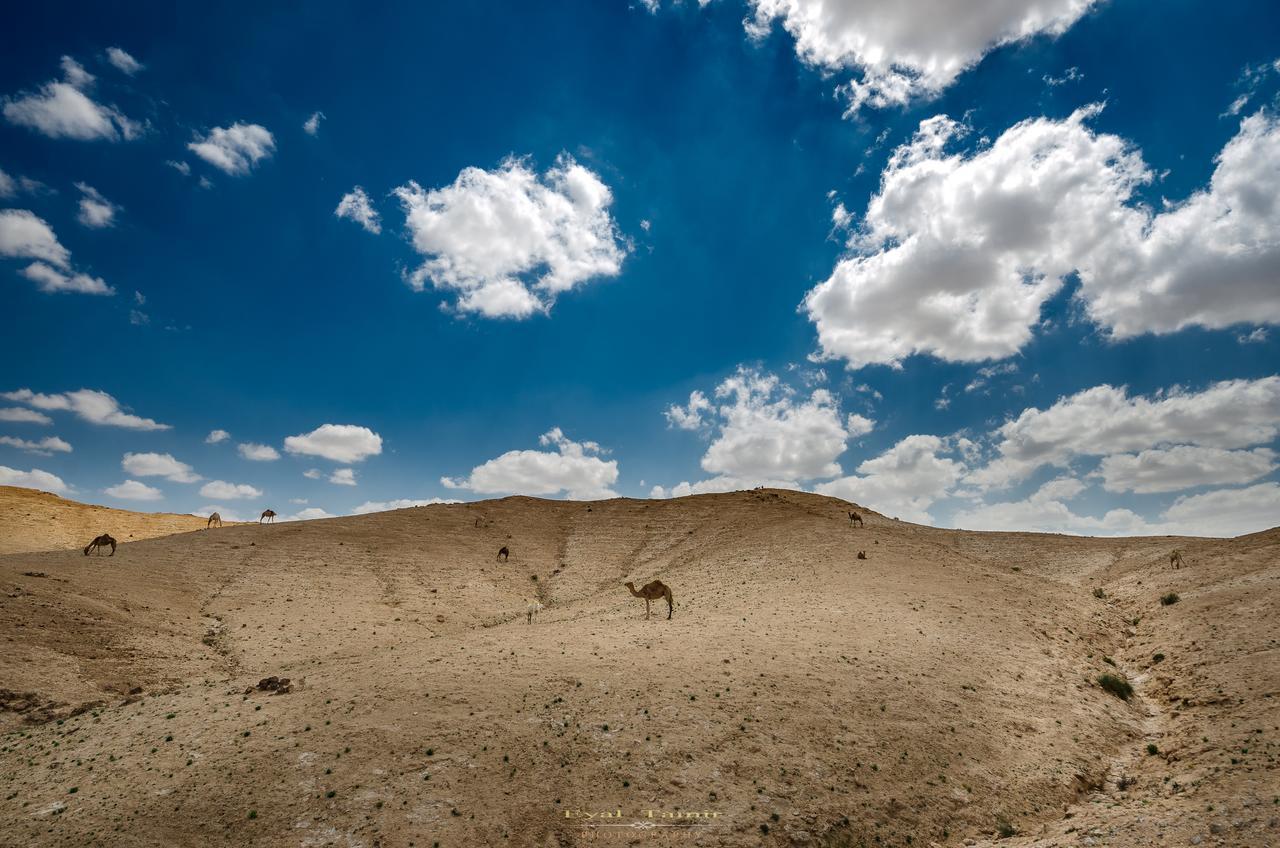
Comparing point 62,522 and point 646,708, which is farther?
point 62,522

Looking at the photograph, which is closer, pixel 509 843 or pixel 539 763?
pixel 509 843

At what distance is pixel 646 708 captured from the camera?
65.5ft

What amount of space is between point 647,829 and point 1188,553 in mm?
52289

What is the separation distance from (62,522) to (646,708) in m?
97.7

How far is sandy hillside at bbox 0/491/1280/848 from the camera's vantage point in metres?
15.4

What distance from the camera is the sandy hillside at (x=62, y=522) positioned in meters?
69.1

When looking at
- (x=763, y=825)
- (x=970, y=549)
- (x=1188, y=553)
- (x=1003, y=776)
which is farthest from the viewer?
(x=970, y=549)

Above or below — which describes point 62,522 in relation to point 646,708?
above

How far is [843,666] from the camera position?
24.4 meters

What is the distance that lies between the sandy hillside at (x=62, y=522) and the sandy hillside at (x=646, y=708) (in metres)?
43.0

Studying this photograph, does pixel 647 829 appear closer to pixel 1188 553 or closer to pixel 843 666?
pixel 843 666

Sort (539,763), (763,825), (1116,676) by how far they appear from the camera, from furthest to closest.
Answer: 1. (1116,676)
2. (539,763)
3. (763,825)

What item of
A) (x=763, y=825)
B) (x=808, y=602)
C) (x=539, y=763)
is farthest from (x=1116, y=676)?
(x=539, y=763)

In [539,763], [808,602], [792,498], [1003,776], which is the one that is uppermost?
[792,498]
